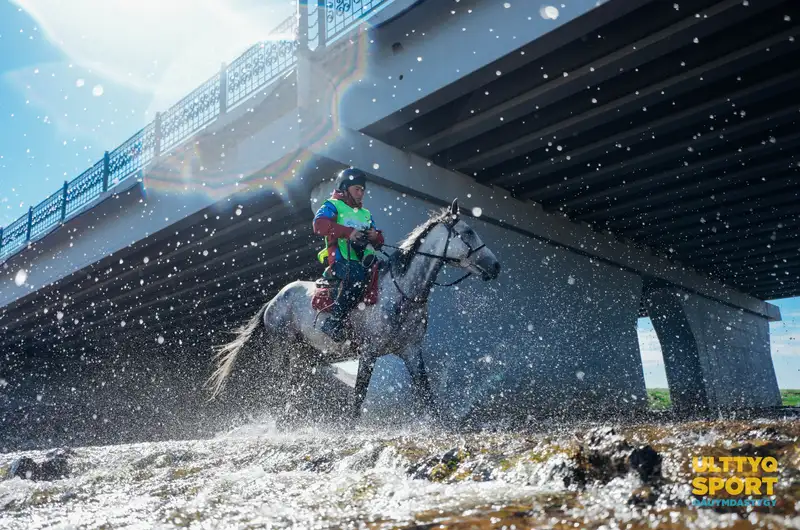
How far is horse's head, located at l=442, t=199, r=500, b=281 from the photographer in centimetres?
557

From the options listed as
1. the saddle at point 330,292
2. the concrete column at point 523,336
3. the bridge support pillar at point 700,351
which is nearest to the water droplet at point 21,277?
the concrete column at point 523,336

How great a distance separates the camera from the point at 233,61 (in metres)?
10.8

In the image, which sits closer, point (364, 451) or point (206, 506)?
point (206, 506)

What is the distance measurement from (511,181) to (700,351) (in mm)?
10367

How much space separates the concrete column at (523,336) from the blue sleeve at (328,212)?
10.1 feet

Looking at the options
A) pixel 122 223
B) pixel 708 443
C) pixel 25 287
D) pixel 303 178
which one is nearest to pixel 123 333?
pixel 25 287

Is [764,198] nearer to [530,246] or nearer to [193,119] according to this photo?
[530,246]

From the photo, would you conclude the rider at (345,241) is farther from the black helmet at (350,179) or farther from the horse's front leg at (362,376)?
the horse's front leg at (362,376)

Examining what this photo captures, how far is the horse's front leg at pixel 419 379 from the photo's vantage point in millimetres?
5625

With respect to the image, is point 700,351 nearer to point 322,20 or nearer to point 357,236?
point 322,20

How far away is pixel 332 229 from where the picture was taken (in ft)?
18.5

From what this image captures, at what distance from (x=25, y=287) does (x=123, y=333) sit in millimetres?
7909

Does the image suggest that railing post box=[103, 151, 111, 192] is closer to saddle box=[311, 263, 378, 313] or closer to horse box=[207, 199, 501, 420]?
saddle box=[311, 263, 378, 313]

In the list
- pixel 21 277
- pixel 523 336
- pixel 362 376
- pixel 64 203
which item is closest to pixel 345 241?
pixel 362 376
